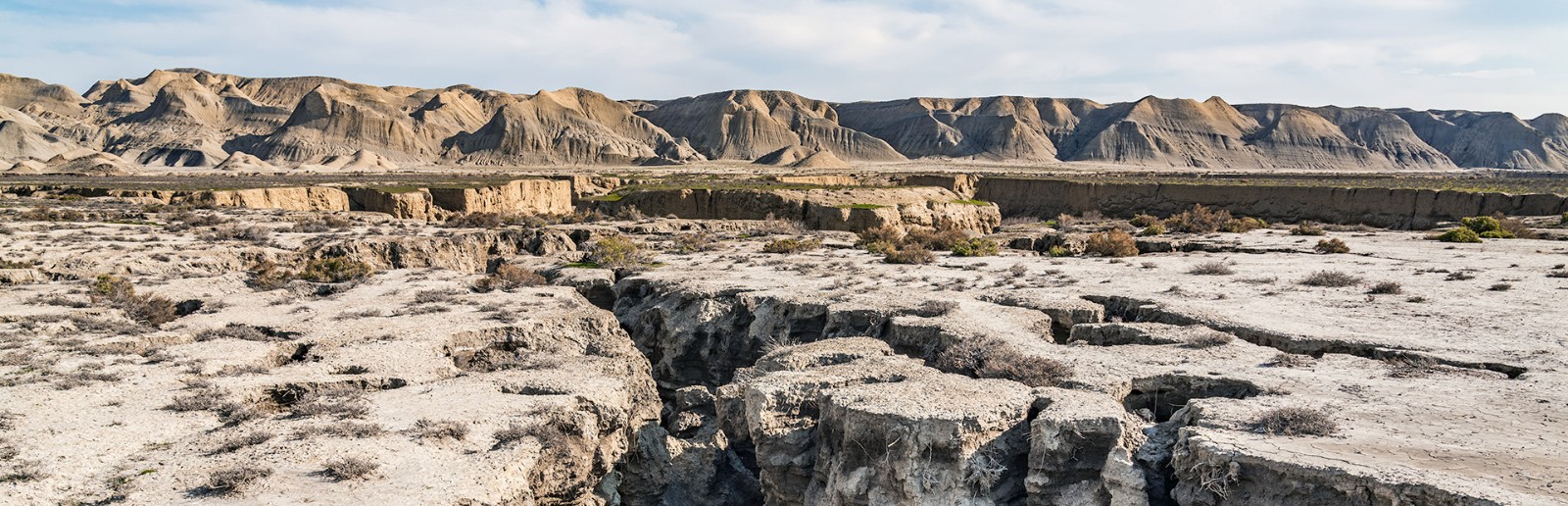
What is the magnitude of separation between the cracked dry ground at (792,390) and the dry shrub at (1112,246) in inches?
168

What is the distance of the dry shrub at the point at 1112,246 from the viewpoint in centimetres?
1916

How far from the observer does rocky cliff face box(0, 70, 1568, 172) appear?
365ft

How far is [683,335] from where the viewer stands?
42.0 feet

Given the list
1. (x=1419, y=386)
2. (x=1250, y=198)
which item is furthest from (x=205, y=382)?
(x=1250, y=198)

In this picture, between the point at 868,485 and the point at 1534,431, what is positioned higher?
the point at 1534,431

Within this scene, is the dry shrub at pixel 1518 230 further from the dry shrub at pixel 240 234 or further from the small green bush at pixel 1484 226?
the dry shrub at pixel 240 234

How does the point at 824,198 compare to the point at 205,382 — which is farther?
the point at 824,198

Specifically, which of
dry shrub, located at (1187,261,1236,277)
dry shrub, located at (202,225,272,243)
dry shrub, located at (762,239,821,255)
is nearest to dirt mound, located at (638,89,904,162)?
dry shrub, located at (202,225,272,243)

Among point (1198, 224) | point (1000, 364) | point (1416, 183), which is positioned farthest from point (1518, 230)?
point (1416, 183)

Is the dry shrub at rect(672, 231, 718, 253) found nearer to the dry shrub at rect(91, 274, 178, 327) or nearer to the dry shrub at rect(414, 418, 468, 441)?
the dry shrub at rect(91, 274, 178, 327)

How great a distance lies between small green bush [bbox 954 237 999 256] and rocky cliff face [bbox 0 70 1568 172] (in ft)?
263

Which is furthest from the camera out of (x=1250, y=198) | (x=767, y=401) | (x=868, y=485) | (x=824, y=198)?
(x=1250, y=198)

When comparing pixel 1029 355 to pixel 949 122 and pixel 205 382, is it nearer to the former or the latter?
pixel 205 382

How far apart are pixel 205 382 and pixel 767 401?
5687mm
